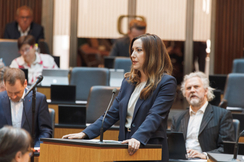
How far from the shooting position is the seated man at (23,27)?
6.89 m

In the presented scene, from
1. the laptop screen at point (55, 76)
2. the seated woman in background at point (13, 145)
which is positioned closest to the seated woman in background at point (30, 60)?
the laptop screen at point (55, 76)

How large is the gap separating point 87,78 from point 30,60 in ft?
2.68

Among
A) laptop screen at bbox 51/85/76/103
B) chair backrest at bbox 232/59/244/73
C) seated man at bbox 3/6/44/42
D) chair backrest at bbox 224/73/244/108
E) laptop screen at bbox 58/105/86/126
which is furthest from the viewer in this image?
seated man at bbox 3/6/44/42

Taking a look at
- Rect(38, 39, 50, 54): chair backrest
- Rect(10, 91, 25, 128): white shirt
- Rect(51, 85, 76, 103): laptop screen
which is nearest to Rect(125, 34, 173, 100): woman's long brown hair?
Rect(10, 91, 25, 128): white shirt

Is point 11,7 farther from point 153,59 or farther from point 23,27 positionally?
point 153,59

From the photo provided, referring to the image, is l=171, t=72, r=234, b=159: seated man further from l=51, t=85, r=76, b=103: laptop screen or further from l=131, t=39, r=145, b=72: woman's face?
l=51, t=85, r=76, b=103: laptop screen

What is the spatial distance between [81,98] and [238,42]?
3.81m

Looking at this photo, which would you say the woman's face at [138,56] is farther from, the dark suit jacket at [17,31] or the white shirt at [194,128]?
the dark suit jacket at [17,31]

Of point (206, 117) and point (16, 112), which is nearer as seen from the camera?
point (16, 112)

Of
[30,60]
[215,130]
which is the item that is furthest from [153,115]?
[30,60]

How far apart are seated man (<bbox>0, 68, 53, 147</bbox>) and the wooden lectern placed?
1083 mm

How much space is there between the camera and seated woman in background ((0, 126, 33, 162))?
1.59 metres

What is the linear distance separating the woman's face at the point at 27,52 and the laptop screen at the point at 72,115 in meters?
1.80

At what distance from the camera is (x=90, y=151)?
2.07m
